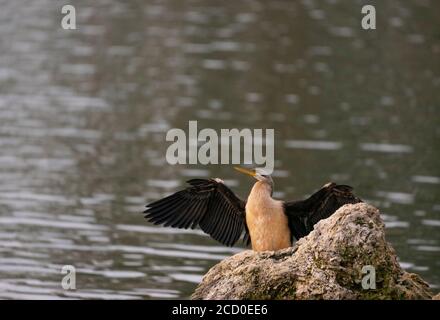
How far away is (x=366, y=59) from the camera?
3098 centimetres

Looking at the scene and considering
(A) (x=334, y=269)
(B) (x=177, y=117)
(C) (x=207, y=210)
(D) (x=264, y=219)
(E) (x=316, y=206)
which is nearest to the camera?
(A) (x=334, y=269)

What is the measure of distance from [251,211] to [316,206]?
80 cm

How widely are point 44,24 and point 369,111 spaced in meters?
11.7

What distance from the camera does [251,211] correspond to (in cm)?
1201

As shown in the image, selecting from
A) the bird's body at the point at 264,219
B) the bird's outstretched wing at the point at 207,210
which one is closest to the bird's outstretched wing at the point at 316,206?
the bird's body at the point at 264,219

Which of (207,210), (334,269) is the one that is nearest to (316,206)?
(207,210)

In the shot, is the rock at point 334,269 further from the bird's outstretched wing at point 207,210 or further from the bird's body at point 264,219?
the bird's outstretched wing at point 207,210

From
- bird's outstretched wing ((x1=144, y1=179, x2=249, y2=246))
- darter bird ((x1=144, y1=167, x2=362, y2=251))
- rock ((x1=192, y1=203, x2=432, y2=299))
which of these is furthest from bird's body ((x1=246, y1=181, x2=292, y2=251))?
rock ((x1=192, y1=203, x2=432, y2=299))

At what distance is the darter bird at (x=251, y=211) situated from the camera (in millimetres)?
11961

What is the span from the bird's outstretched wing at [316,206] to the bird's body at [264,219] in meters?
0.22

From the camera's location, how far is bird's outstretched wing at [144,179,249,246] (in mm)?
12492

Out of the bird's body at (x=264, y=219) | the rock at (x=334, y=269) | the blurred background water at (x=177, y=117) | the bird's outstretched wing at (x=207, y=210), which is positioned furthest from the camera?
the blurred background water at (x=177, y=117)

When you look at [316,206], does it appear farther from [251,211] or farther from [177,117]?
[177,117]
